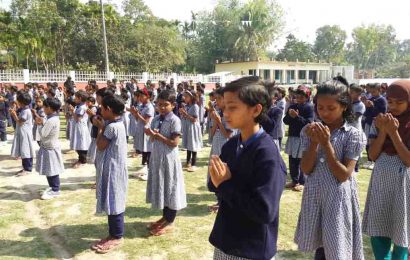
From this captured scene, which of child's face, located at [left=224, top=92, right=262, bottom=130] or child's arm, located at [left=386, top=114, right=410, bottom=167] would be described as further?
child's arm, located at [left=386, top=114, right=410, bottom=167]

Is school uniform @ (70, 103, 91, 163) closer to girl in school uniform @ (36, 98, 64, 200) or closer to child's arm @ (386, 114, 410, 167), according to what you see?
girl in school uniform @ (36, 98, 64, 200)

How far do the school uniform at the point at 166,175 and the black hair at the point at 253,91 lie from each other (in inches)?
95.7

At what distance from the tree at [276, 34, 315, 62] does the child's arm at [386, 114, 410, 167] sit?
190 ft

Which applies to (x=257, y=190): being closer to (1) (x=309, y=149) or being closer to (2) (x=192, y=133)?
(1) (x=309, y=149)

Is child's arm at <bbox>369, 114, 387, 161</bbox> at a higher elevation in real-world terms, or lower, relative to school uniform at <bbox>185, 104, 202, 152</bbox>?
higher

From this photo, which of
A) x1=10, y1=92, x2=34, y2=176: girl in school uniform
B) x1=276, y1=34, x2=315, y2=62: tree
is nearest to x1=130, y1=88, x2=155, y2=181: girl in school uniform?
x1=10, y1=92, x2=34, y2=176: girl in school uniform

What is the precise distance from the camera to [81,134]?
7602 mm

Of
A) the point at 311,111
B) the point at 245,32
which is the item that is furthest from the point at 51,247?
the point at 245,32

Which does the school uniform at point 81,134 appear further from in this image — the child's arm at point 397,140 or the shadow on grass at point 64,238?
the child's arm at point 397,140

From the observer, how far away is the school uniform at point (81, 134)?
7605 mm

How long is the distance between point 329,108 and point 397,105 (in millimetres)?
760

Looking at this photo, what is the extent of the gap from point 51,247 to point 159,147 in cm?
161

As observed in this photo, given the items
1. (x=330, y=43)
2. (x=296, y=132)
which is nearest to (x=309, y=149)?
(x=296, y=132)

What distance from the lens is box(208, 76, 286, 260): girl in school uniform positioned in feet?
5.77
